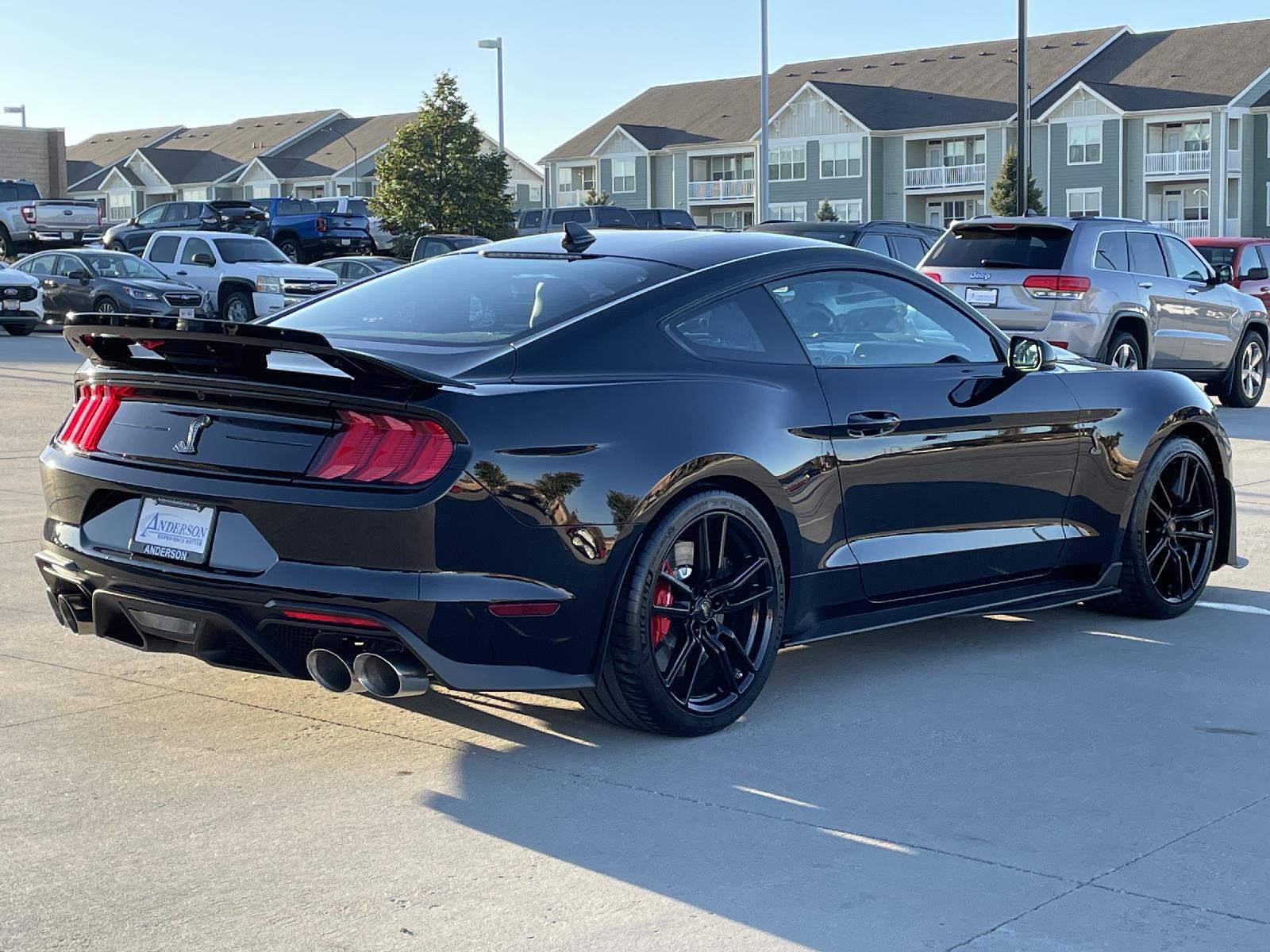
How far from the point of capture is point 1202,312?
54.2 feet

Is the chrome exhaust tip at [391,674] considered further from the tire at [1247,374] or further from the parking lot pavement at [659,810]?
the tire at [1247,374]

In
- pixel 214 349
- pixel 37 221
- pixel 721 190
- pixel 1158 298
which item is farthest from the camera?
pixel 721 190

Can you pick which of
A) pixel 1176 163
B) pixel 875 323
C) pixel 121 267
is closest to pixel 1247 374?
pixel 875 323

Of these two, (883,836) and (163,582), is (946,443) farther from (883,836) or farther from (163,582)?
(163,582)

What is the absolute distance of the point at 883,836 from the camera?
172 inches

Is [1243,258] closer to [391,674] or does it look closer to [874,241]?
[874,241]

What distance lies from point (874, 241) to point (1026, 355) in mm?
16726

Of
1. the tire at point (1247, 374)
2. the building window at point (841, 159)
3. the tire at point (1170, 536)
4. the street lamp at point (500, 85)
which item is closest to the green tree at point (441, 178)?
the street lamp at point (500, 85)

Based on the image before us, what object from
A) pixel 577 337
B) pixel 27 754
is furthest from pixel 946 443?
pixel 27 754

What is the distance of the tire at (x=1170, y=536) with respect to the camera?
272 inches

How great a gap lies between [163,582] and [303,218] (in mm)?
41993

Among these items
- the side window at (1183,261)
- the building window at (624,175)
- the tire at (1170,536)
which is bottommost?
the tire at (1170,536)

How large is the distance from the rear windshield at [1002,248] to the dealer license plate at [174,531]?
11.4 meters

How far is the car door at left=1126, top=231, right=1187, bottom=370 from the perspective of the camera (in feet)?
51.7
